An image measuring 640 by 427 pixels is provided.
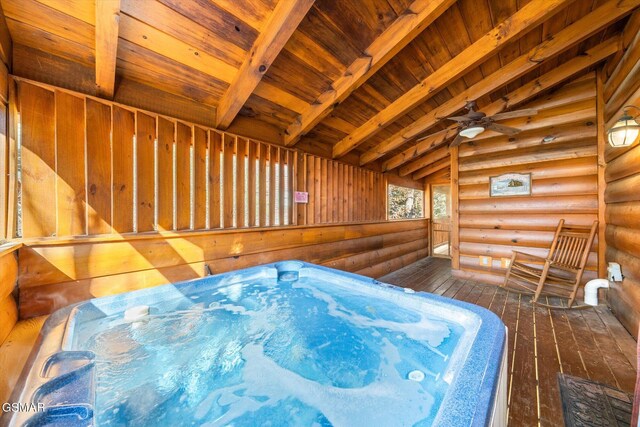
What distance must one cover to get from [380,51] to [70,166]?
2.58 meters

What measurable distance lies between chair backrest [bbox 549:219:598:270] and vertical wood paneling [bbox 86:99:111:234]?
4928 millimetres

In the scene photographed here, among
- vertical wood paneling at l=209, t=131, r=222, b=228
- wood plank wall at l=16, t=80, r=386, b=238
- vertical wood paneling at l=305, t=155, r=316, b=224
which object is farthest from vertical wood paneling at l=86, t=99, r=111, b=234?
vertical wood paneling at l=305, t=155, r=316, b=224

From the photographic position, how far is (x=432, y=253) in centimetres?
632

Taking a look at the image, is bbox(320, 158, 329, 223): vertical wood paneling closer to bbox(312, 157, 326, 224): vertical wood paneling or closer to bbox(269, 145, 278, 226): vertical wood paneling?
bbox(312, 157, 326, 224): vertical wood paneling

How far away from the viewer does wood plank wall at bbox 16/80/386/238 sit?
5.28ft

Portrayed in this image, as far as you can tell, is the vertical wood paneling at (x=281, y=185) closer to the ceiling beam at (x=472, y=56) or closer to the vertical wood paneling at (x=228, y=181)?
the vertical wood paneling at (x=228, y=181)

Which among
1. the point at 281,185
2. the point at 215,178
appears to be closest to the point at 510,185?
the point at 281,185

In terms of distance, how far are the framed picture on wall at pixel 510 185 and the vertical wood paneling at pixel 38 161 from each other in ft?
17.0

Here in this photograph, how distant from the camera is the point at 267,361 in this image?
57.4 inches

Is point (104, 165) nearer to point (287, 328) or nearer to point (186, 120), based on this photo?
point (186, 120)

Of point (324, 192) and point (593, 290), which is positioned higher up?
point (324, 192)

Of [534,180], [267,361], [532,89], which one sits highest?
[532,89]

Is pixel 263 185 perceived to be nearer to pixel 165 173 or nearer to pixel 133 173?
pixel 165 173

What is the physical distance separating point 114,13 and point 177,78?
2.37ft
